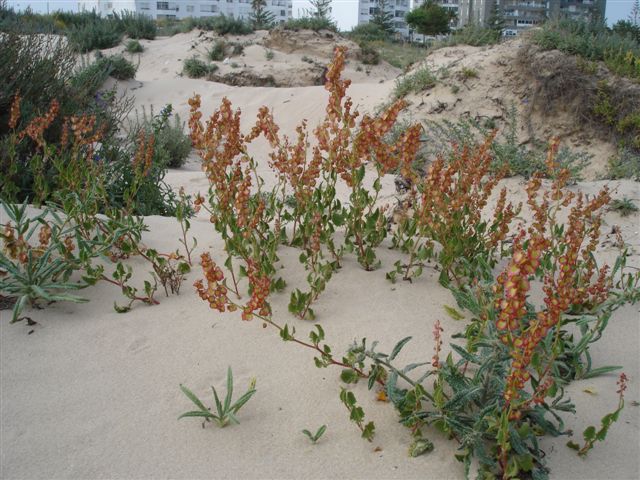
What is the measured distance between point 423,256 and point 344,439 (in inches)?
50.2

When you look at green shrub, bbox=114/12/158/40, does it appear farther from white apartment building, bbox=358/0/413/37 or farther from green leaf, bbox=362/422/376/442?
white apartment building, bbox=358/0/413/37

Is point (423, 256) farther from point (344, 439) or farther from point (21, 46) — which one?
point (21, 46)

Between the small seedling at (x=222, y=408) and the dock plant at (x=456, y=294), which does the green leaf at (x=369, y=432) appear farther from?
the small seedling at (x=222, y=408)

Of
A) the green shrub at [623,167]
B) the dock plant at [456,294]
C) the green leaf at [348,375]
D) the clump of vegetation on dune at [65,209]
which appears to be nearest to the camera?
the dock plant at [456,294]

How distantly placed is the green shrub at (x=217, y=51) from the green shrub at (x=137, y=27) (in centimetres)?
447

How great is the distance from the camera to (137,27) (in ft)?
72.3

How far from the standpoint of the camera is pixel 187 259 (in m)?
3.31

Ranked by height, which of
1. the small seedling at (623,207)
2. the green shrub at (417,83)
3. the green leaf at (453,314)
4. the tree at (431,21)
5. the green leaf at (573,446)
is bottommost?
the green leaf at (573,446)

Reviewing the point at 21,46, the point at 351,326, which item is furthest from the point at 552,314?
the point at 21,46

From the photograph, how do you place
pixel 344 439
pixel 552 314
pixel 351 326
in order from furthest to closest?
pixel 351 326, pixel 344 439, pixel 552 314

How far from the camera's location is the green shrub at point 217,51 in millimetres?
18469

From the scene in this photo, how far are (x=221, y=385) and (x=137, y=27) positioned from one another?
888 inches

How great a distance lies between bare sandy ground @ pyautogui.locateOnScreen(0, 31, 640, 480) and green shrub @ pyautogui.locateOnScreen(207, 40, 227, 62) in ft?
54.3

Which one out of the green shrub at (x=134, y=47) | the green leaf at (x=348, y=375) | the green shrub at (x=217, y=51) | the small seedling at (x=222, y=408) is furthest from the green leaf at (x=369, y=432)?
the green shrub at (x=134, y=47)
